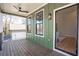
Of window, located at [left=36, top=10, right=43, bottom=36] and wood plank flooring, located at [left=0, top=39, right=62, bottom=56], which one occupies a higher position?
window, located at [left=36, top=10, right=43, bottom=36]

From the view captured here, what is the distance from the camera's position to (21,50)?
2.72 meters

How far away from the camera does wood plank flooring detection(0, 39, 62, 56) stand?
105 inches

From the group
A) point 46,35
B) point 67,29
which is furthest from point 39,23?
point 67,29

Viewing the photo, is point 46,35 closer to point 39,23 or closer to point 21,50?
point 39,23

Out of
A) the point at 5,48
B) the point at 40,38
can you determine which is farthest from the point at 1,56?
the point at 40,38

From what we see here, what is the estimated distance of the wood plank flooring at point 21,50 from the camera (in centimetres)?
267

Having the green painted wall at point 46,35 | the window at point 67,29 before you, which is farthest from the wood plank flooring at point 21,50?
the window at point 67,29

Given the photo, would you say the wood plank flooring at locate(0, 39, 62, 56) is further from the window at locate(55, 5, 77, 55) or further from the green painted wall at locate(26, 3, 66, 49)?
the window at locate(55, 5, 77, 55)

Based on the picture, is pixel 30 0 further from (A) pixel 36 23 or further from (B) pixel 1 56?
(B) pixel 1 56

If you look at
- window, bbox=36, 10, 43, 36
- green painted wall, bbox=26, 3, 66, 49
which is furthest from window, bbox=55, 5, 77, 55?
window, bbox=36, 10, 43, 36

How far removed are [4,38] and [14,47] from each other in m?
0.26

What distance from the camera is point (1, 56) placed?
261 cm

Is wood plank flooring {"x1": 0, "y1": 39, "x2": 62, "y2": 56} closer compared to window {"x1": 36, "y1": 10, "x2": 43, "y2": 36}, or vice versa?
wood plank flooring {"x1": 0, "y1": 39, "x2": 62, "y2": 56}

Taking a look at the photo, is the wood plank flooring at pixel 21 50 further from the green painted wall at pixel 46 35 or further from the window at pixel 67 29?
the window at pixel 67 29
